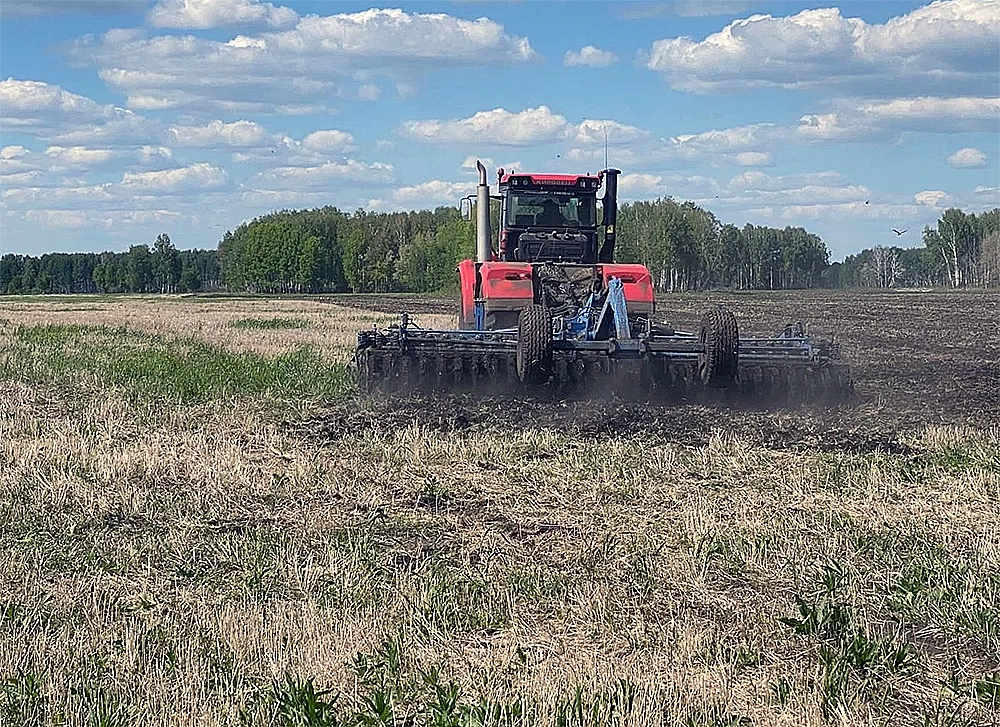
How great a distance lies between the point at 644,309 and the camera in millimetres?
13992

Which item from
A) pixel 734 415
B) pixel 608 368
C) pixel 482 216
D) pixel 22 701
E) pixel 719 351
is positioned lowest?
pixel 22 701

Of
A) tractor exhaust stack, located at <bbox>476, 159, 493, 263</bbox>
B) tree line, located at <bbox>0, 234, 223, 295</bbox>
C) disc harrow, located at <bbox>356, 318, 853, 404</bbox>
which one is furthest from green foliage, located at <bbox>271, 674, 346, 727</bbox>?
tree line, located at <bbox>0, 234, 223, 295</bbox>

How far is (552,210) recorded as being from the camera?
Result: 15227 millimetres

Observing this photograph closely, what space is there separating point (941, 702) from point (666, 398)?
25.5ft

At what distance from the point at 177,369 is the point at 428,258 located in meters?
85.1

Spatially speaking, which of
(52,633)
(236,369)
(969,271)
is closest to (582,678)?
(52,633)

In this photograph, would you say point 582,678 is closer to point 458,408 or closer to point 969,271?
point 458,408

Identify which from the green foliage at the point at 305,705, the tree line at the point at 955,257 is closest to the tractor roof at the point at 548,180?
the green foliage at the point at 305,705

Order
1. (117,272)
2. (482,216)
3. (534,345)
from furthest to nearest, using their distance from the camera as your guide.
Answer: (117,272), (482,216), (534,345)

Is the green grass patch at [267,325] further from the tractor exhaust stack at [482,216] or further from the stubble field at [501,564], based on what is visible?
the stubble field at [501,564]

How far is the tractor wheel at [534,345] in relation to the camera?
11898 millimetres

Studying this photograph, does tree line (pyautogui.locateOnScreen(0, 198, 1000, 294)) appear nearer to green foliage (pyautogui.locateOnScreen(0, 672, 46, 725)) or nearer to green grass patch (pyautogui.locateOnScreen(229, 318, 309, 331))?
green grass patch (pyautogui.locateOnScreen(229, 318, 309, 331))

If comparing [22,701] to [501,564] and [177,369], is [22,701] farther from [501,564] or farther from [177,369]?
[177,369]

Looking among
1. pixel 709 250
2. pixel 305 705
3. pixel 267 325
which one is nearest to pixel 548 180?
pixel 305 705
